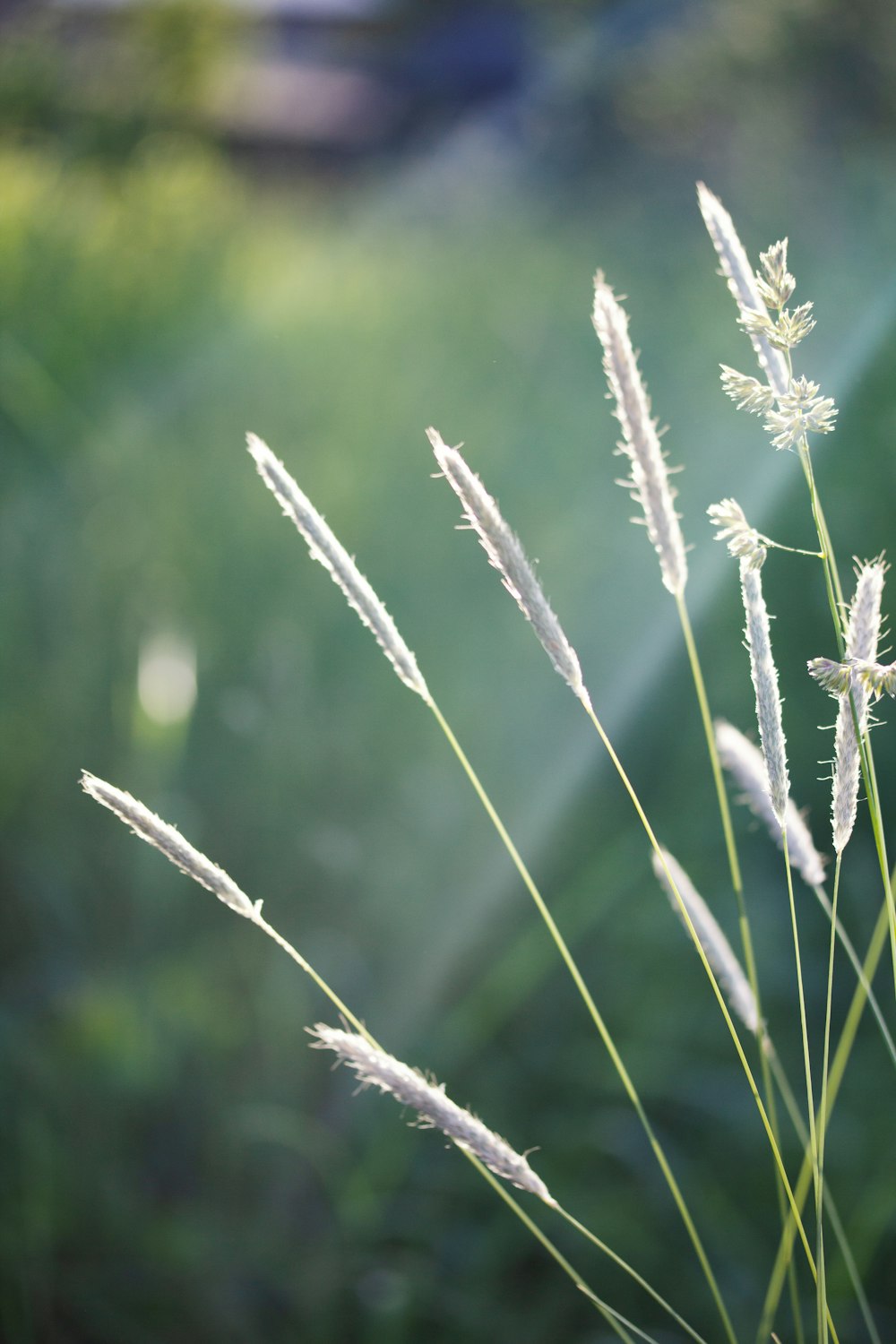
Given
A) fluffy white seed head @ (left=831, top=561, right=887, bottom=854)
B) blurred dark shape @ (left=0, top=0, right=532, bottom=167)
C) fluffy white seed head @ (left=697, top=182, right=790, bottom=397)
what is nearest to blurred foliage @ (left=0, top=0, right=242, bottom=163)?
blurred dark shape @ (left=0, top=0, right=532, bottom=167)

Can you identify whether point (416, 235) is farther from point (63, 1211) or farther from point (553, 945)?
point (63, 1211)

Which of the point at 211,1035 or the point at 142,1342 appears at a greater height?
the point at 211,1035

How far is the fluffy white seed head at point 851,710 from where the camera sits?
0.43 meters

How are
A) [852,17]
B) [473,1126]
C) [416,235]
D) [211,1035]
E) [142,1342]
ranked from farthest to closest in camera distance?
[852,17] < [416,235] < [211,1035] < [142,1342] < [473,1126]

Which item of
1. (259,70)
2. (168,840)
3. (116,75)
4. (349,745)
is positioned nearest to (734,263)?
(168,840)

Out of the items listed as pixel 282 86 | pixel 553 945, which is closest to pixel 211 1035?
pixel 553 945

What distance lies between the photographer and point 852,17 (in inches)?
125

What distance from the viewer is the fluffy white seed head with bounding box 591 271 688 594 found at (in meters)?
0.40

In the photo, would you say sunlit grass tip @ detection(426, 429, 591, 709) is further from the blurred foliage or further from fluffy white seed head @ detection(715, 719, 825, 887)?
the blurred foliage

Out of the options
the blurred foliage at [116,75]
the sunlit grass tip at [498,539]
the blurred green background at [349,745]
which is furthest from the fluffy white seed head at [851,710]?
the blurred foliage at [116,75]

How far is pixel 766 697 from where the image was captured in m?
0.43

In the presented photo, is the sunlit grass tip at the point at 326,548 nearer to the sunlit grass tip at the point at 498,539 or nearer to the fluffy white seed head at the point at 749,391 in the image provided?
the sunlit grass tip at the point at 498,539

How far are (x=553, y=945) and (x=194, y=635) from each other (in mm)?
721

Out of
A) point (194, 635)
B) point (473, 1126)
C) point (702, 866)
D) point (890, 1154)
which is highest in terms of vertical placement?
point (194, 635)
